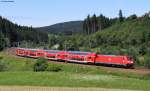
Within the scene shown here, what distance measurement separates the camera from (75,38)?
19825 cm

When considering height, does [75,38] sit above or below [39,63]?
above

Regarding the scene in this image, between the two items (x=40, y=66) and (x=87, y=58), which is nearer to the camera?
(x=40, y=66)

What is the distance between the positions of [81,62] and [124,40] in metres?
73.2

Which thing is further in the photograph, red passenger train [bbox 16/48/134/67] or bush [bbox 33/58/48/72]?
red passenger train [bbox 16/48/134/67]

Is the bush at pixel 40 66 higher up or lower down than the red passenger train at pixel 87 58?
lower down

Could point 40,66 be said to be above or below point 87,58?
below

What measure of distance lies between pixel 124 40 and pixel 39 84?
126966 millimetres

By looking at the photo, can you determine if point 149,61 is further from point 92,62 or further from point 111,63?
point 92,62

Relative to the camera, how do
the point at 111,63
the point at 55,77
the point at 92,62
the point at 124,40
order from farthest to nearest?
the point at 124,40 → the point at 92,62 → the point at 111,63 → the point at 55,77

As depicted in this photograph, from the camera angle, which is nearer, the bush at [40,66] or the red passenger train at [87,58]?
the bush at [40,66]

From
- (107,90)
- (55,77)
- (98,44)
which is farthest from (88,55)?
(98,44)

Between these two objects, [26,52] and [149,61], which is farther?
[26,52]

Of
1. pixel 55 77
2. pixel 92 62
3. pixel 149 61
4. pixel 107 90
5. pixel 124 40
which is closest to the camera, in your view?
pixel 107 90

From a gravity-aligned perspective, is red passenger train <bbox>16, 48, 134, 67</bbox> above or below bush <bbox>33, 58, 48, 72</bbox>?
above
